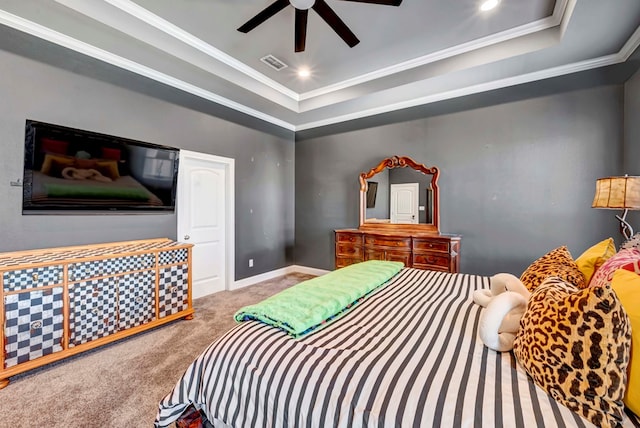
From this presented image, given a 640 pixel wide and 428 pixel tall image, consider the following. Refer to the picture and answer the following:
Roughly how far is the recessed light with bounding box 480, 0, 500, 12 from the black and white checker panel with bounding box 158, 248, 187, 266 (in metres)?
3.79

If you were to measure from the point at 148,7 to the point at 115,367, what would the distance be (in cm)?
303

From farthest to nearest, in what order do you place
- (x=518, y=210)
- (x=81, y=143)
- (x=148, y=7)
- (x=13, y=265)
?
(x=518, y=210) → (x=81, y=143) → (x=148, y=7) → (x=13, y=265)

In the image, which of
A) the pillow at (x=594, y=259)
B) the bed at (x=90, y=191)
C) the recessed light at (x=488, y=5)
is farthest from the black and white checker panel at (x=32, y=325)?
the recessed light at (x=488, y=5)

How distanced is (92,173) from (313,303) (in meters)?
2.78

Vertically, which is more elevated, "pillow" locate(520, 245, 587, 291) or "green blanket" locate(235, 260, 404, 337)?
"pillow" locate(520, 245, 587, 291)

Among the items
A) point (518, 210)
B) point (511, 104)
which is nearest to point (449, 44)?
point (511, 104)

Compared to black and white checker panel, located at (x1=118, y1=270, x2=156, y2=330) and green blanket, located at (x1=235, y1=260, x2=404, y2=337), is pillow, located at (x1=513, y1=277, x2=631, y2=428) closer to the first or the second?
green blanket, located at (x1=235, y1=260, x2=404, y2=337)

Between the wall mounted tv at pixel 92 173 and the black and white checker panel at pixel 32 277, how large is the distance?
745 mm

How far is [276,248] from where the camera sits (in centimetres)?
505

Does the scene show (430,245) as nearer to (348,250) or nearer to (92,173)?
(348,250)

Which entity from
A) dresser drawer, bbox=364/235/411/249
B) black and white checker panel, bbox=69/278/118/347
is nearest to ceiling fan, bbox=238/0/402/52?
dresser drawer, bbox=364/235/411/249

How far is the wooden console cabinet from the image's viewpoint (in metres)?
2.01

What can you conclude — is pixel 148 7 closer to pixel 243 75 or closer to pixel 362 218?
pixel 243 75

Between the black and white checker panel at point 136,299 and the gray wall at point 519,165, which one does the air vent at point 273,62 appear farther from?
the black and white checker panel at point 136,299
